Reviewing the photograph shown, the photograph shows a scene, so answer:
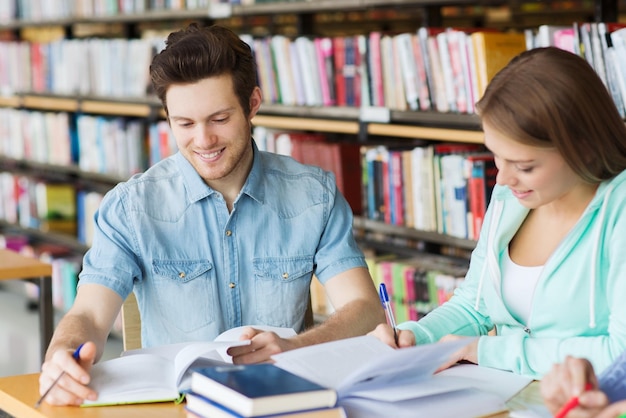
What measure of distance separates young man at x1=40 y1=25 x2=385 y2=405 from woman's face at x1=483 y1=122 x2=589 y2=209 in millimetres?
504

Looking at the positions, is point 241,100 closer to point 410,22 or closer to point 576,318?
point 576,318

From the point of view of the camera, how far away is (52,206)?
5445 mm

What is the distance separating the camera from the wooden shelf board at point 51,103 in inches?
210

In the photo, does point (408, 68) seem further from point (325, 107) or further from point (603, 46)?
point (603, 46)

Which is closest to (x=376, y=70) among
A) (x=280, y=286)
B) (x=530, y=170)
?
(x=280, y=286)

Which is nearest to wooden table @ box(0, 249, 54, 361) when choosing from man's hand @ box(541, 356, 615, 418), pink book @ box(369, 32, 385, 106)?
pink book @ box(369, 32, 385, 106)

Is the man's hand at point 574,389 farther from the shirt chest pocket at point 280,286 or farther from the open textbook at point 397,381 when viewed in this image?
the shirt chest pocket at point 280,286

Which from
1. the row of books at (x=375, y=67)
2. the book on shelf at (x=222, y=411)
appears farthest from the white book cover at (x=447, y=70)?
the book on shelf at (x=222, y=411)

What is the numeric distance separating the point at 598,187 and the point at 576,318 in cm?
23

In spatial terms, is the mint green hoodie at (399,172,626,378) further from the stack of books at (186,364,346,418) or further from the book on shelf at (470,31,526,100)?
the book on shelf at (470,31,526,100)

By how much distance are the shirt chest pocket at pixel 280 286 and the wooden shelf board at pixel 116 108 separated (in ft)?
8.71

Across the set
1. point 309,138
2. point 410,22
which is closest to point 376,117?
point 309,138

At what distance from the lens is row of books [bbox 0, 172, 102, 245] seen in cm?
525

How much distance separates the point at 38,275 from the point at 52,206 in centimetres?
243
